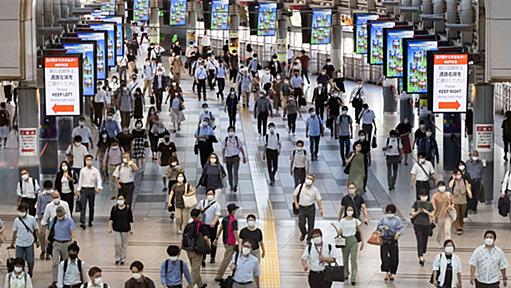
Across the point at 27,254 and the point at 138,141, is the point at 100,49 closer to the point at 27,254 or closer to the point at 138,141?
the point at 138,141

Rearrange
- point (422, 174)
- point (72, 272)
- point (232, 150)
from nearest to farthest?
1. point (72, 272)
2. point (422, 174)
3. point (232, 150)

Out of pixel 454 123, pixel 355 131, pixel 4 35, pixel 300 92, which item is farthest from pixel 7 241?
pixel 300 92

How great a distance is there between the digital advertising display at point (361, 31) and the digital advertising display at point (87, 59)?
12.0 m

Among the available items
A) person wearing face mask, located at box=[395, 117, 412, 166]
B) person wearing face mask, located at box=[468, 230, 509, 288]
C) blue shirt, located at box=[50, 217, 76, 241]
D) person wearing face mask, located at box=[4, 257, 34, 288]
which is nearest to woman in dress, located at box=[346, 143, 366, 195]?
person wearing face mask, located at box=[395, 117, 412, 166]

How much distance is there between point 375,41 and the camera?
38312 millimetres

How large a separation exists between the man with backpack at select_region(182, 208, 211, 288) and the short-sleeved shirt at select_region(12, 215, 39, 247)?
226cm

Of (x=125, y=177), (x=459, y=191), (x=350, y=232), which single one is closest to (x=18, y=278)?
(x=350, y=232)

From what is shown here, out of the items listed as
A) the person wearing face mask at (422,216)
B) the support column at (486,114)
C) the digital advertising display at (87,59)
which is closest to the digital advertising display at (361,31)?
the digital advertising display at (87,59)

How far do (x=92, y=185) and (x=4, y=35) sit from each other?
377 cm

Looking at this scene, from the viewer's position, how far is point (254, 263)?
1862 cm

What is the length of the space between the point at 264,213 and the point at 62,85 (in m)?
4.74

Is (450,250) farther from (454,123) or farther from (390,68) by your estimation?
(390,68)

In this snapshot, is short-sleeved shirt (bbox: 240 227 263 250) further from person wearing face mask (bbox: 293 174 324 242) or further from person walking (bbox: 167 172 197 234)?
person walking (bbox: 167 172 197 234)

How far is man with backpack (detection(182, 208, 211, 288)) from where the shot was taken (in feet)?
66.6
